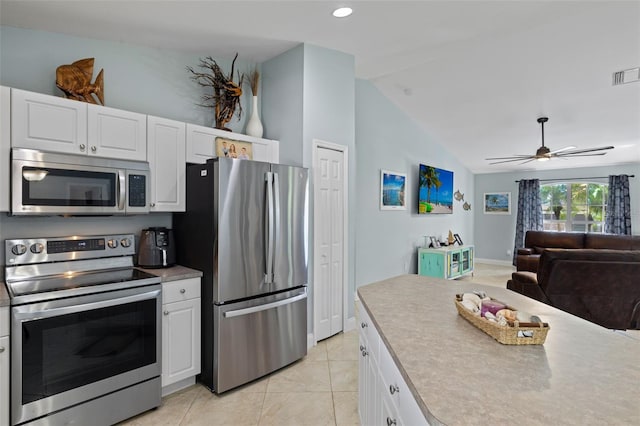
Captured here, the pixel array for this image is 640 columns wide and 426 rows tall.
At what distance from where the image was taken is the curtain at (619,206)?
6.80 m

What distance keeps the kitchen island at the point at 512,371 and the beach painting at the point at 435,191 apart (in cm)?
460

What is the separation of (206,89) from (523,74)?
3679mm

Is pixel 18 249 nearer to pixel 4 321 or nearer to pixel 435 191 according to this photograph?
pixel 4 321

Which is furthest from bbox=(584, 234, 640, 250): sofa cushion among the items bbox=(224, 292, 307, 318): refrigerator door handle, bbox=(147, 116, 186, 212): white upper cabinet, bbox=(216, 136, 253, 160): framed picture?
bbox=(147, 116, 186, 212): white upper cabinet

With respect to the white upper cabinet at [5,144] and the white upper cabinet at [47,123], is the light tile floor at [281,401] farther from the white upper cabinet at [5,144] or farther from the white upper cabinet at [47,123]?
the white upper cabinet at [47,123]

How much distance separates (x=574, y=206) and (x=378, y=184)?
224 inches

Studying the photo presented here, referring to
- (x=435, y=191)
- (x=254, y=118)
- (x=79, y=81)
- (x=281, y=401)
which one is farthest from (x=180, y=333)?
(x=435, y=191)

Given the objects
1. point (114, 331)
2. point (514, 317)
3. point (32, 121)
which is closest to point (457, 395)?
point (514, 317)

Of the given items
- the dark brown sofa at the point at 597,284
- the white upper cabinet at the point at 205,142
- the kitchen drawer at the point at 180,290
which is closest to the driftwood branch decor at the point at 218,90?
the white upper cabinet at the point at 205,142

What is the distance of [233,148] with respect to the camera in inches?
116

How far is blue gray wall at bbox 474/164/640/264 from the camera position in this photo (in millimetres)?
7584

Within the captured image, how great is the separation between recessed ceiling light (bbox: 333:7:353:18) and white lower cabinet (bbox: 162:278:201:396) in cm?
231

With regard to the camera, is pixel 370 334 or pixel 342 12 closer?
pixel 370 334

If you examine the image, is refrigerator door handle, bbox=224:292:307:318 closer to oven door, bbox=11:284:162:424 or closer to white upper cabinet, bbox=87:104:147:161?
oven door, bbox=11:284:162:424
